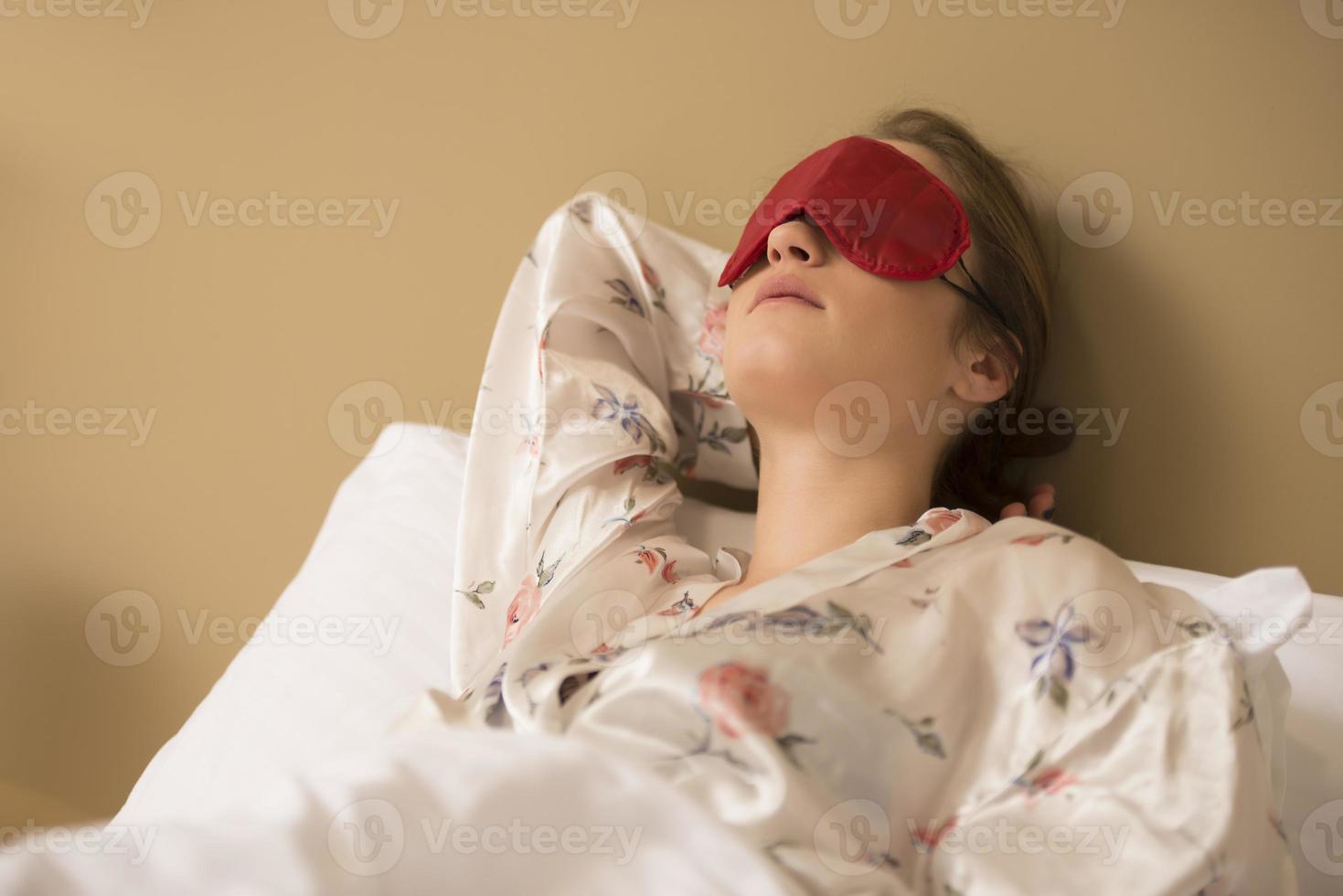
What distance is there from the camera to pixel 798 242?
941 millimetres

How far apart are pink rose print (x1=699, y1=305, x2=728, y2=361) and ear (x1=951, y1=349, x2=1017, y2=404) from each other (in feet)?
0.99

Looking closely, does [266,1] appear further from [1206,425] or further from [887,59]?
[1206,425]

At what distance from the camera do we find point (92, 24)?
1438 mm

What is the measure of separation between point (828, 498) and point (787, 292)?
21 centimetres

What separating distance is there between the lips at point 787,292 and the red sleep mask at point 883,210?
0.05 meters

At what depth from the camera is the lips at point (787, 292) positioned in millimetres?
938

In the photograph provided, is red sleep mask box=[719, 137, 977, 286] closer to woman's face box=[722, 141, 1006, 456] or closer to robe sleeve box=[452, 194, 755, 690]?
woman's face box=[722, 141, 1006, 456]

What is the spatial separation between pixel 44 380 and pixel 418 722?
1146mm

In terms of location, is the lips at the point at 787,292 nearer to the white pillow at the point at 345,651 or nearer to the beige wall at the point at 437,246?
the beige wall at the point at 437,246

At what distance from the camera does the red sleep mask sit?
0.92 m

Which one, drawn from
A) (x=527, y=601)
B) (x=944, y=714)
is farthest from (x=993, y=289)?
(x=527, y=601)

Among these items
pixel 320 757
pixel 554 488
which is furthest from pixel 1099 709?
pixel 320 757

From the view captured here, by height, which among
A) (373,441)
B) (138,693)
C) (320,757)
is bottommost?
(138,693)

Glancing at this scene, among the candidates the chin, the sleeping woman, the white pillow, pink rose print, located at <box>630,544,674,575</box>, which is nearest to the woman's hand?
the sleeping woman
